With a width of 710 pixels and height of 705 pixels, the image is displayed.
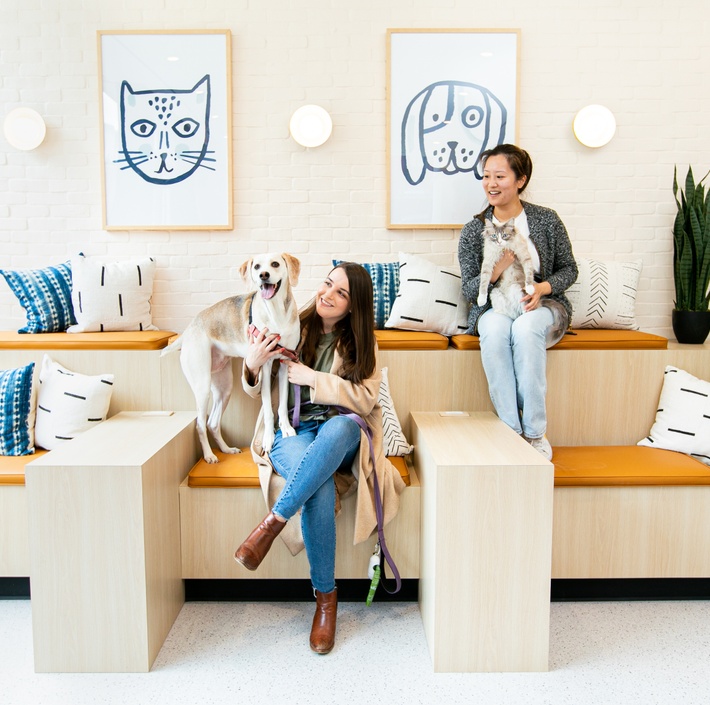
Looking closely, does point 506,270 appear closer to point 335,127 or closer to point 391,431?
point 391,431

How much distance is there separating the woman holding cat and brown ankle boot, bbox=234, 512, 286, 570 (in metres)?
1.05

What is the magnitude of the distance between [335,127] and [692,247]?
189 centimetres

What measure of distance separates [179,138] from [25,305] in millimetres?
1102

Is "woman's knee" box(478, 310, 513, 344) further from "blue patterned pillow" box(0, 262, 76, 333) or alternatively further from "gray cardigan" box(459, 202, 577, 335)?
"blue patterned pillow" box(0, 262, 76, 333)

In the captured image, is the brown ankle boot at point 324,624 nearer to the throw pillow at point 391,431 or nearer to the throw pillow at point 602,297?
the throw pillow at point 391,431

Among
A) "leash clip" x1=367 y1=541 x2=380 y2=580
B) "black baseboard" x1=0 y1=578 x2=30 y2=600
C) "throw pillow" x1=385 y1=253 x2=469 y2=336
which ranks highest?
"throw pillow" x1=385 y1=253 x2=469 y2=336

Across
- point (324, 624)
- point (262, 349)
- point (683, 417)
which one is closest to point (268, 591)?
point (324, 624)

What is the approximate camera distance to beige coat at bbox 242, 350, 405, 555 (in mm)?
2234

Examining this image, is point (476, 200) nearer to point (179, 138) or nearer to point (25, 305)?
point (179, 138)

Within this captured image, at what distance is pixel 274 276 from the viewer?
7.38 ft

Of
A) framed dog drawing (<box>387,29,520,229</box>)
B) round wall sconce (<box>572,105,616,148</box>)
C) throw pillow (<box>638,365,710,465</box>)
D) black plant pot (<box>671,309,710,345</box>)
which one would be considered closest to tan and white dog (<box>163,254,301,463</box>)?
framed dog drawing (<box>387,29,520,229</box>)

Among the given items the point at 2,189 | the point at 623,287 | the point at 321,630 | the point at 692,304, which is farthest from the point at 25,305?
the point at 692,304

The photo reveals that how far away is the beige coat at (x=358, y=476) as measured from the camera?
2234mm

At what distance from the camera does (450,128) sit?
328cm
